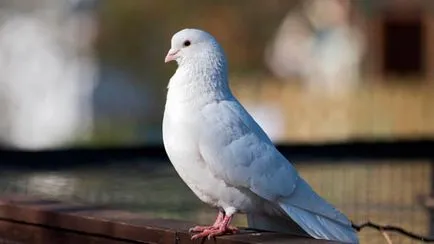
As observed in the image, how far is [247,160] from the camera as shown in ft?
10.6

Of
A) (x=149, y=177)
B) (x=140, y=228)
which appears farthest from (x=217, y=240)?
(x=149, y=177)

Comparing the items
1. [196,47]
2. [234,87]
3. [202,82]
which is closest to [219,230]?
[202,82]

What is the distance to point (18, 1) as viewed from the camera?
18859 millimetres

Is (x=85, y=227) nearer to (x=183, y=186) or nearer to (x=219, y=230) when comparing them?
(x=219, y=230)

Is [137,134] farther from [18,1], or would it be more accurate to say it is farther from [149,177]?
[149,177]

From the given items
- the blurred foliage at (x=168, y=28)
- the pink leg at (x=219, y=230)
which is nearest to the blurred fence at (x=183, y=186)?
the pink leg at (x=219, y=230)

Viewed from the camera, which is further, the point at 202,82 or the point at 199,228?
the point at 202,82

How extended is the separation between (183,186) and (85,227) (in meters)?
2.38

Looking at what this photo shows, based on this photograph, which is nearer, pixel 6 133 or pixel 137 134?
pixel 137 134

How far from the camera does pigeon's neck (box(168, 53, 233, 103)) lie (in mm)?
3297

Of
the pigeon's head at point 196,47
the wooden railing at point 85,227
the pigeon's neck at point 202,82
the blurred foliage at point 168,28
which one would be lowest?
the wooden railing at point 85,227

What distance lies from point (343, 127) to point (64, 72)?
7636mm

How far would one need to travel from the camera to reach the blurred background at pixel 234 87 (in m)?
5.57

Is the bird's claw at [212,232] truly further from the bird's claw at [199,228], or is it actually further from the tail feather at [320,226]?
the tail feather at [320,226]
